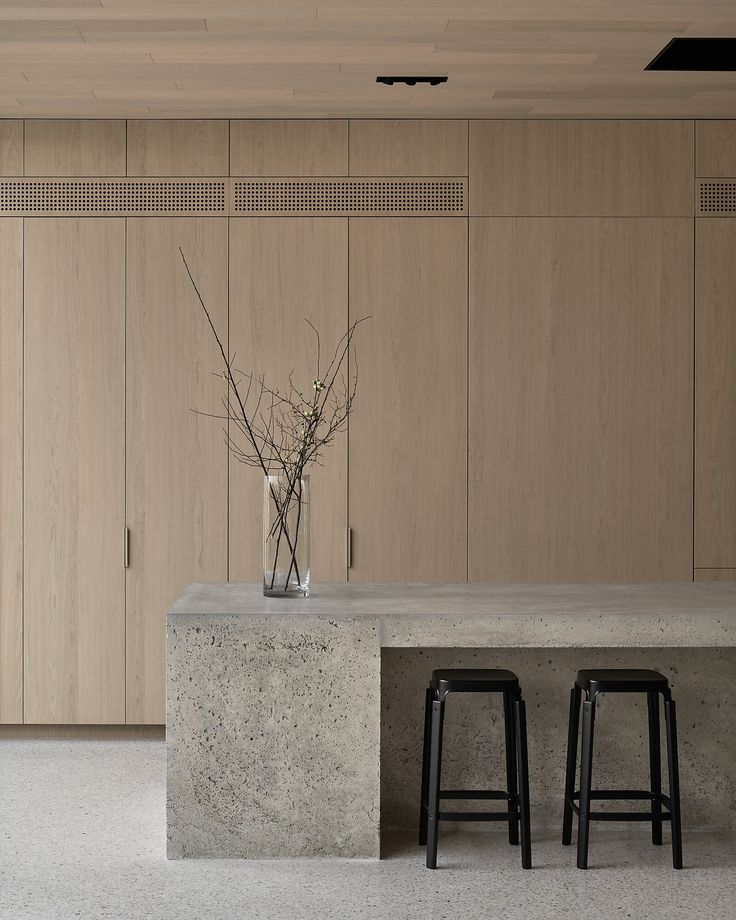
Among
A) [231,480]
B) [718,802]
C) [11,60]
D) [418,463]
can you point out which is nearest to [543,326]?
[418,463]

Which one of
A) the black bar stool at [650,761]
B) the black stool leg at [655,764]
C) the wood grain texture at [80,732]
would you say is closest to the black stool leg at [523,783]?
the black bar stool at [650,761]

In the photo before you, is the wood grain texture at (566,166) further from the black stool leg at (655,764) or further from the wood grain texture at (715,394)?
the black stool leg at (655,764)

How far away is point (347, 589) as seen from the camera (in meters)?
3.74

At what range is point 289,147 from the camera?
500 centimetres

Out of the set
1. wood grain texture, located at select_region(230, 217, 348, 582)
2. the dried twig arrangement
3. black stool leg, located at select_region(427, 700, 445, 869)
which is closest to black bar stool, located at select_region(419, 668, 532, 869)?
black stool leg, located at select_region(427, 700, 445, 869)

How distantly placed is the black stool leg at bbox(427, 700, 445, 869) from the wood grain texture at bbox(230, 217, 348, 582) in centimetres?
183

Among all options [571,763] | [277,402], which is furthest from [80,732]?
[571,763]

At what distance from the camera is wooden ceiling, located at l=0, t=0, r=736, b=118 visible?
368 cm

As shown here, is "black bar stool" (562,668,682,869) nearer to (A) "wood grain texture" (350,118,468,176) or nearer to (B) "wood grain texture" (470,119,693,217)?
(B) "wood grain texture" (470,119,693,217)

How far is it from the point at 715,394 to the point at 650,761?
2.19 meters

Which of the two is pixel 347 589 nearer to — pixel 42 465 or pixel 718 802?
pixel 718 802

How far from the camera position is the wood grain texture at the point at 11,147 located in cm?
500

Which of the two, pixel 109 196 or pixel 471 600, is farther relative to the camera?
pixel 109 196

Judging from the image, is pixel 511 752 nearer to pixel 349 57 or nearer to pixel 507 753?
pixel 507 753
